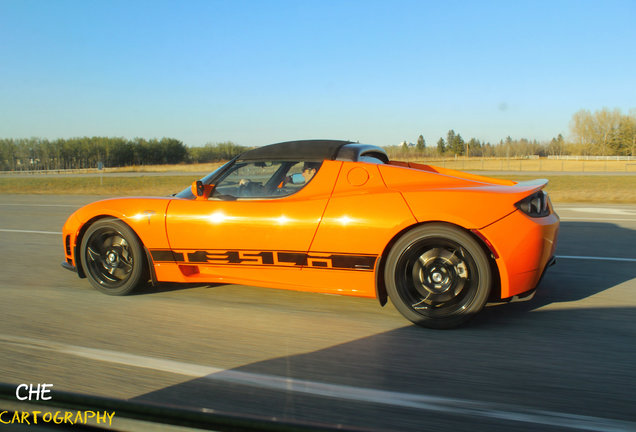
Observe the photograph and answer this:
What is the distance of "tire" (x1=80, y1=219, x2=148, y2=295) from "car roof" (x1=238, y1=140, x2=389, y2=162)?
1.28 metres

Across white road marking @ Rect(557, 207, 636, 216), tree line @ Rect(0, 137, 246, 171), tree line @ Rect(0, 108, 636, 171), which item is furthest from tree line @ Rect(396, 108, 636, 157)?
white road marking @ Rect(557, 207, 636, 216)

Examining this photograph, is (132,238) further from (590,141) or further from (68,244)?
(590,141)

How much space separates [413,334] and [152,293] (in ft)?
8.21

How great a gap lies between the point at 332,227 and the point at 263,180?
3.07 ft

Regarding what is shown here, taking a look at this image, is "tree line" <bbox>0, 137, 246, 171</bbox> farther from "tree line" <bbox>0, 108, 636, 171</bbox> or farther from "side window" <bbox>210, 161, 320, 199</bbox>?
"side window" <bbox>210, 161, 320, 199</bbox>

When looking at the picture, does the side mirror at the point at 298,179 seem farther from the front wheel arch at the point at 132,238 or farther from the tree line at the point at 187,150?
the tree line at the point at 187,150

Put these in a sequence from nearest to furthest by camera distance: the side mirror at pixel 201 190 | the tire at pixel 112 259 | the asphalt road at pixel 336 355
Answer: the asphalt road at pixel 336 355, the side mirror at pixel 201 190, the tire at pixel 112 259

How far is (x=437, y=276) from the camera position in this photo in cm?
356

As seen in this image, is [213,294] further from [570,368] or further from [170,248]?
[570,368]

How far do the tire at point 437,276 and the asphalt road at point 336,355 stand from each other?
0.51 ft

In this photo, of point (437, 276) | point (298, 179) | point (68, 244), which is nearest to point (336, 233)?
point (298, 179)

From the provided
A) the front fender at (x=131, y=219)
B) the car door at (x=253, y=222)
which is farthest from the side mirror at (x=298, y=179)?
the front fender at (x=131, y=219)

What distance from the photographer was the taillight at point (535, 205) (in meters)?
3.48

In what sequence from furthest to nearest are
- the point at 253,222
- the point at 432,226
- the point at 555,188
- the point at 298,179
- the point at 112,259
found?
the point at 555,188, the point at 112,259, the point at 298,179, the point at 253,222, the point at 432,226
